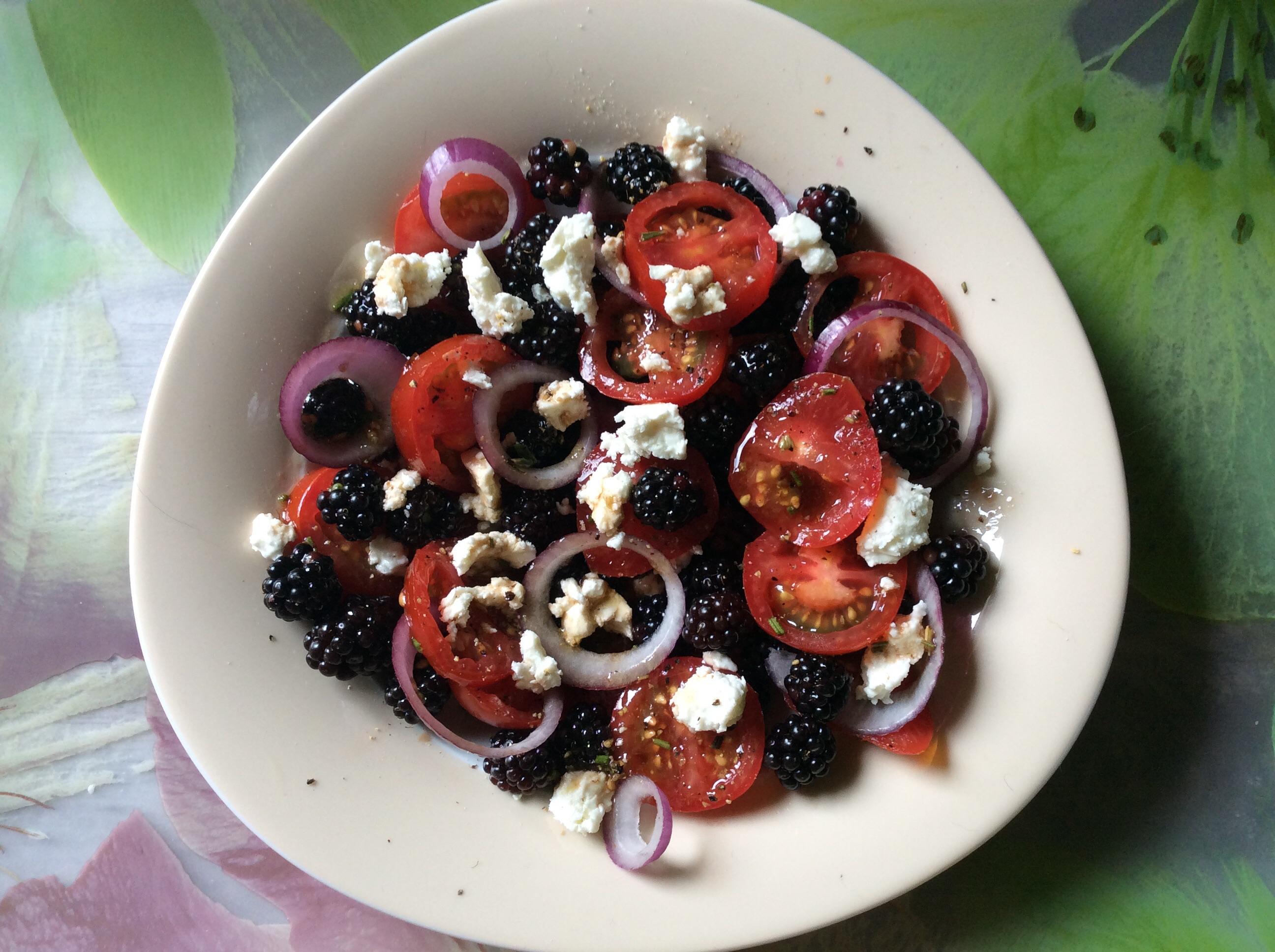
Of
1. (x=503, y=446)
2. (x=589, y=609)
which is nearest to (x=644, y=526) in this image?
(x=589, y=609)

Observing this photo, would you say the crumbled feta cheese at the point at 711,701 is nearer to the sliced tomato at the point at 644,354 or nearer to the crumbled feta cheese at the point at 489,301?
the sliced tomato at the point at 644,354

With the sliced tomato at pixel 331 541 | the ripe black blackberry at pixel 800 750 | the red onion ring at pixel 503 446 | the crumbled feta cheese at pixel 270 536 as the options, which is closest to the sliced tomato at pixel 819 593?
the ripe black blackberry at pixel 800 750

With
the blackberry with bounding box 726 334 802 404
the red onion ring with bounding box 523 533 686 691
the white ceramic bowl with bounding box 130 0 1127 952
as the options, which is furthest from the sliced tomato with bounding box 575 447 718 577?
the white ceramic bowl with bounding box 130 0 1127 952

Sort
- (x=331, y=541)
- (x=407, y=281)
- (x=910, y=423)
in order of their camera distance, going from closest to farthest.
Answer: (x=910, y=423) < (x=407, y=281) < (x=331, y=541)

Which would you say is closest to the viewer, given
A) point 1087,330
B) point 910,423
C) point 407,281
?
point 910,423

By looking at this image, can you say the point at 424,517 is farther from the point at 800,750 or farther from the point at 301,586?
the point at 800,750

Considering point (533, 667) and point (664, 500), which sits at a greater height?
point (664, 500)
